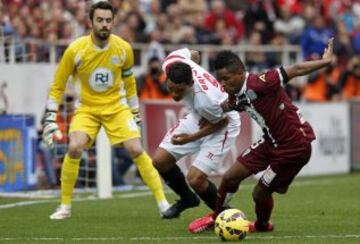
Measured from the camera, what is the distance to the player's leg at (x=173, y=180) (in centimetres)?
1254

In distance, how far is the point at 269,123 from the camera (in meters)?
11.0

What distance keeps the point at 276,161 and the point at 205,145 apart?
4.44 feet

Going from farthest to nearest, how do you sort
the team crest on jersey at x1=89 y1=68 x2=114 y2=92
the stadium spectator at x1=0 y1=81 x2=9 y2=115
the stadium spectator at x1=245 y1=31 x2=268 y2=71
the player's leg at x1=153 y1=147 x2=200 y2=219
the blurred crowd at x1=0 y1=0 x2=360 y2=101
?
1. the stadium spectator at x1=245 y1=31 x2=268 y2=71
2. the blurred crowd at x1=0 y1=0 x2=360 y2=101
3. the stadium spectator at x1=0 y1=81 x2=9 y2=115
4. the team crest on jersey at x1=89 y1=68 x2=114 y2=92
5. the player's leg at x1=153 y1=147 x2=200 y2=219

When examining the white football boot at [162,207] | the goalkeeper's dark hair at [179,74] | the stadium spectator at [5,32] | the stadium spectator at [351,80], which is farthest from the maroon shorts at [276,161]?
the stadium spectator at [351,80]

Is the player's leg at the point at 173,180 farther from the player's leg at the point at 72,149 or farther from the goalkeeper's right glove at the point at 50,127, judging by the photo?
the goalkeeper's right glove at the point at 50,127

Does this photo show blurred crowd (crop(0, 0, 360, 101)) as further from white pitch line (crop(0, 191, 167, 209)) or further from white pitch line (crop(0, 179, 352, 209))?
white pitch line (crop(0, 191, 167, 209))

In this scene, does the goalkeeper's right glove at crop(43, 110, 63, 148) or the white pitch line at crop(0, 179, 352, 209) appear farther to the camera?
the white pitch line at crop(0, 179, 352, 209)

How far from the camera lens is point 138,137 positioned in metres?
13.5

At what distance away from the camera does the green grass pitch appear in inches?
431

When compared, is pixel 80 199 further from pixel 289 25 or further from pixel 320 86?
pixel 289 25

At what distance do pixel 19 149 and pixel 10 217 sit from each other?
4.70 metres

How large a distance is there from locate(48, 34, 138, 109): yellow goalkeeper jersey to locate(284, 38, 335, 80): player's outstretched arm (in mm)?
3178

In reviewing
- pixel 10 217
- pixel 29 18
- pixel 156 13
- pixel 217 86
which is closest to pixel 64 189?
pixel 10 217

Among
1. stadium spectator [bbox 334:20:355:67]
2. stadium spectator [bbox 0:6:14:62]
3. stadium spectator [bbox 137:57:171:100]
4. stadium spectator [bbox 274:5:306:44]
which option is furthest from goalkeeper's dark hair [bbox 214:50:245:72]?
stadium spectator [bbox 334:20:355:67]
